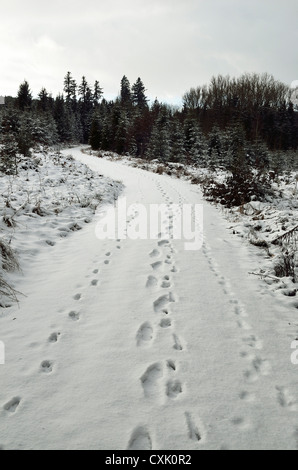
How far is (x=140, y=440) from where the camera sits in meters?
1.88

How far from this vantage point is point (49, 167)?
12.5 metres

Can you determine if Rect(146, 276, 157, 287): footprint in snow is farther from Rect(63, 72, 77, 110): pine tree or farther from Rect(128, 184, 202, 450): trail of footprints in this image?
Rect(63, 72, 77, 110): pine tree

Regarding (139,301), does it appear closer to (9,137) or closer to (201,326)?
(201,326)

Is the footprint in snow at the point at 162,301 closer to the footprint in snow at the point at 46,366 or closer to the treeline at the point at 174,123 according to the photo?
the footprint in snow at the point at 46,366

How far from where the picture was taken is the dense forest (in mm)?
25552

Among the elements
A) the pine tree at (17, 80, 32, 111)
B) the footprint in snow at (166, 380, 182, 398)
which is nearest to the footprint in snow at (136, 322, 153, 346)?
the footprint in snow at (166, 380, 182, 398)

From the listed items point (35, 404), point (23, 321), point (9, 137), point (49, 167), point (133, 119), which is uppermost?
point (133, 119)

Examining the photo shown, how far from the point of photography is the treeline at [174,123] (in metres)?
27.0

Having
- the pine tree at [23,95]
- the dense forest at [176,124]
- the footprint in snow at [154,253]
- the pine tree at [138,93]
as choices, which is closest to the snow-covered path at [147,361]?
the footprint in snow at [154,253]

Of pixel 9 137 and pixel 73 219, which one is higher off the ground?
pixel 9 137

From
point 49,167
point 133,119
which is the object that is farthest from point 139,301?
point 133,119

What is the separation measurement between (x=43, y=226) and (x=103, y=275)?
2745 mm

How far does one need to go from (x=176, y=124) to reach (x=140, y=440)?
33.9 metres

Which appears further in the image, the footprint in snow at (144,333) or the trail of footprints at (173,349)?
the footprint in snow at (144,333)
